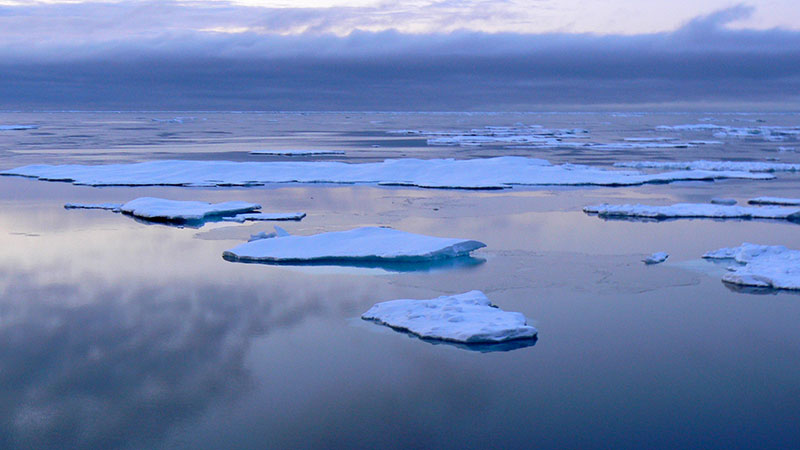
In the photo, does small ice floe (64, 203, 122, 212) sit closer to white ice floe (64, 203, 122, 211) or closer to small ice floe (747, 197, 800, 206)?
white ice floe (64, 203, 122, 211)

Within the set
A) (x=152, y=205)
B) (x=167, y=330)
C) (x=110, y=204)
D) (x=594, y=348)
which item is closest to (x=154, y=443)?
(x=167, y=330)

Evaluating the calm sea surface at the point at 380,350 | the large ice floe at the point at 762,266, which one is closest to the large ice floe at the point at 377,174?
the calm sea surface at the point at 380,350

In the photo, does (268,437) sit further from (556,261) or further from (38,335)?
(556,261)

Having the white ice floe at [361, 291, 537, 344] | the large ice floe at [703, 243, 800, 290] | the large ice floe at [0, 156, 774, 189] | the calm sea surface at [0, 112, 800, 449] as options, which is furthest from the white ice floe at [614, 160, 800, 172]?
the white ice floe at [361, 291, 537, 344]

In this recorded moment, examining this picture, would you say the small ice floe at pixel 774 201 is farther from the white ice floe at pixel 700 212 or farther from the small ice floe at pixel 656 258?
the small ice floe at pixel 656 258

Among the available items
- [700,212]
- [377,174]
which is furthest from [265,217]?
[700,212]

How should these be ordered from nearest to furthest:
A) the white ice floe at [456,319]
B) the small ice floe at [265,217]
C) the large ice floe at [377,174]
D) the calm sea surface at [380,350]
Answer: the calm sea surface at [380,350]
the white ice floe at [456,319]
the small ice floe at [265,217]
the large ice floe at [377,174]
